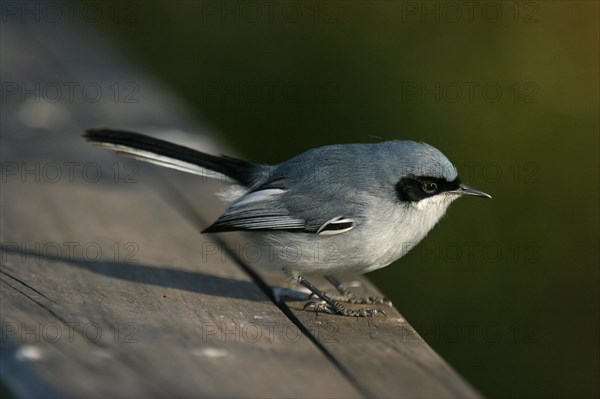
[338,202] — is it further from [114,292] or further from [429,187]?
[114,292]

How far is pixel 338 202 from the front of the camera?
3.72m

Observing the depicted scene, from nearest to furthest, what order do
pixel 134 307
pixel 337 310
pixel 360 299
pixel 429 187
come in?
pixel 134 307 < pixel 337 310 < pixel 360 299 < pixel 429 187

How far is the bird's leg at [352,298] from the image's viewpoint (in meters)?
3.21

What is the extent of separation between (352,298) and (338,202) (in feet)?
1.63

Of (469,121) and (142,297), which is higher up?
(469,121)

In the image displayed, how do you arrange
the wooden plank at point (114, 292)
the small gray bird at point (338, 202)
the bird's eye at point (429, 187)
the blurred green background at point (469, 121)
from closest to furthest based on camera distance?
the wooden plank at point (114, 292) → the small gray bird at point (338, 202) → the bird's eye at point (429, 187) → the blurred green background at point (469, 121)

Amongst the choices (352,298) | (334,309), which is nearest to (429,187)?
(352,298)

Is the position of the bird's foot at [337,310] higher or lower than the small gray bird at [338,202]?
lower

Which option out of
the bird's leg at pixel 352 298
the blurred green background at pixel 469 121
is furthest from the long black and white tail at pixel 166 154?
A: the blurred green background at pixel 469 121

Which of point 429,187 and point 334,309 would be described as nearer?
point 334,309

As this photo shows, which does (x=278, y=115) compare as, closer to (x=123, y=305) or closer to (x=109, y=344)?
(x=123, y=305)

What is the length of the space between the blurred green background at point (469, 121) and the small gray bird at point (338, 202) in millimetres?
1624

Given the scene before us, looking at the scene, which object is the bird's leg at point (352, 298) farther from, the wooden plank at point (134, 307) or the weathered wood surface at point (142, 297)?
the wooden plank at point (134, 307)

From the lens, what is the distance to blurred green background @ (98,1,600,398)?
5.54 metres
